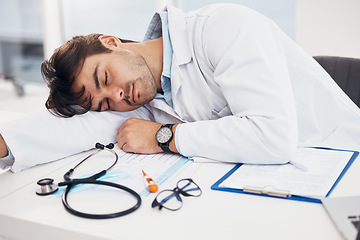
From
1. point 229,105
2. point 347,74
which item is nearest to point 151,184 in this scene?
point 229,105

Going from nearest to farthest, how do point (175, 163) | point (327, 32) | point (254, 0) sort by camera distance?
point (175, 163) < point (327, 32) < point (254, 0)

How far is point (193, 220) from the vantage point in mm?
774

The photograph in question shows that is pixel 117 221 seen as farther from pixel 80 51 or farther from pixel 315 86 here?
pixel 315 86

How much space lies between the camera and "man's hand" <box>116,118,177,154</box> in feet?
3.78

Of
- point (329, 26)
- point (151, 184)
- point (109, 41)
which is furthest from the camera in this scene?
point (329, 26)

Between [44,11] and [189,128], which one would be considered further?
[44,11]

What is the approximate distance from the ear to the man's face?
4 centimetres

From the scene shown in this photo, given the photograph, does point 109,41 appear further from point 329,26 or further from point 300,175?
point 329,26

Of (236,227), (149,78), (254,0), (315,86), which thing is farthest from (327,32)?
(236,227)

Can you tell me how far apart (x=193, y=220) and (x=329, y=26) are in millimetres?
1769

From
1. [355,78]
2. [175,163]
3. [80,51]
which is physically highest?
[80,51]

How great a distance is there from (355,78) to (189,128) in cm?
75

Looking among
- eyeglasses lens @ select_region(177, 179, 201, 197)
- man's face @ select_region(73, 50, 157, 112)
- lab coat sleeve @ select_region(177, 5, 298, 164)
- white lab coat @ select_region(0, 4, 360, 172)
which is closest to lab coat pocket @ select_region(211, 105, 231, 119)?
white lab coat @ select_region(0, 4, 360, 172)

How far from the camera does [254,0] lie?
102 inches
